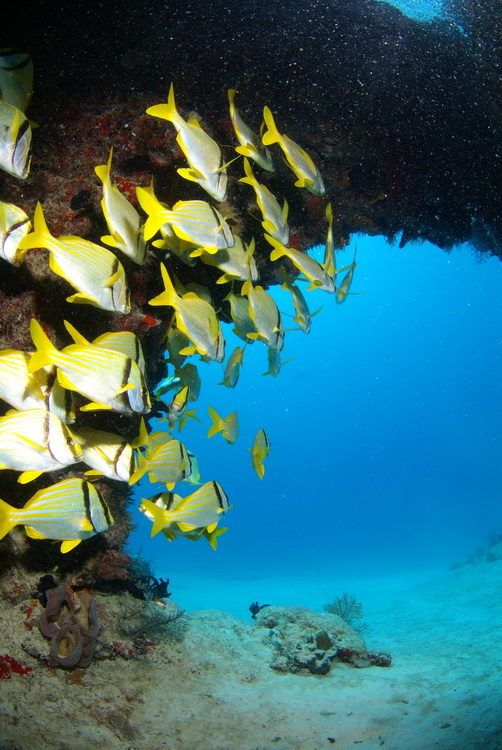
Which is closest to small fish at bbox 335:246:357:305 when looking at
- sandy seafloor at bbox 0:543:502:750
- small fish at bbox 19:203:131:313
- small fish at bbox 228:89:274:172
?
small fish at bbox 228:89:274:172

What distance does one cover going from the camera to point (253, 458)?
12.8 feet

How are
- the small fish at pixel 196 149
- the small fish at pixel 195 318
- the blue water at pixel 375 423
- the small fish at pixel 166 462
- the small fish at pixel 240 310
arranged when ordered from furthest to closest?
the blue water at pixel 375 423 < the small fish at pixel 240 310 < the small fish at pixel 166 462 < the small fish at pixel 195 318 < the small fish at pixel 196 149

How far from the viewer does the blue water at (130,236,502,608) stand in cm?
5919

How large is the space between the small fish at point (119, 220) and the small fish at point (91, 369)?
791 millimetres

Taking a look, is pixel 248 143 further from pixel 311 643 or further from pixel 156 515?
pixel 311 643

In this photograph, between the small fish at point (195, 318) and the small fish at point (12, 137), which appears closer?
the small fish at point (12, 137)

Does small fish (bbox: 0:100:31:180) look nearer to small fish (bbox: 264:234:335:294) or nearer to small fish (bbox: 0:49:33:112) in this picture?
small fish (bbox: 0:49:33:112)

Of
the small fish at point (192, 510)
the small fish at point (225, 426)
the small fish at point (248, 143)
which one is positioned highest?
the small fish at point (248, 143)

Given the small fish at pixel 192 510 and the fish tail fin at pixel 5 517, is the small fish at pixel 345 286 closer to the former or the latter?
the small fish at pixel 192 510

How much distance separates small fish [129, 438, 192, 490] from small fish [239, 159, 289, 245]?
6.15 feet

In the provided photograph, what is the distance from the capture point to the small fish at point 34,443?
7.04 feet

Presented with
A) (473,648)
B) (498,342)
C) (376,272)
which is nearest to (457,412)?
(498,342)

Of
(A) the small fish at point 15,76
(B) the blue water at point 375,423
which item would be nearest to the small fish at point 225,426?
(A) the small fish at point 15,76

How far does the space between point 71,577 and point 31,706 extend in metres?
0.97
